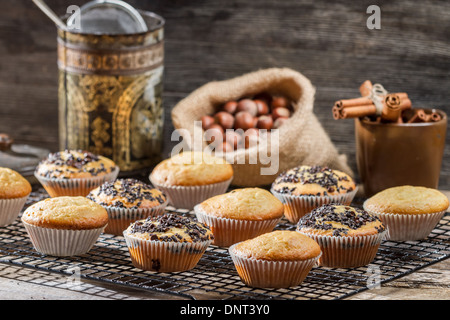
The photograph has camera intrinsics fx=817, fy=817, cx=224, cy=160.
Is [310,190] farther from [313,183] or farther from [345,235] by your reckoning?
[345,235]

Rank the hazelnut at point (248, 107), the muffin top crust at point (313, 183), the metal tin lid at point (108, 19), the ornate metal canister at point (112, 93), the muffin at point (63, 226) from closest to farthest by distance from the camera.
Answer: the muffin at point (63, 226) < the muffin top crust at point (313, 183) < the ornate metal canister at point (112, 93) < the metal tin lid at point (108, 19) < the hazelnut at point (248, 107)

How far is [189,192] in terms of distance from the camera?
3.06 meters

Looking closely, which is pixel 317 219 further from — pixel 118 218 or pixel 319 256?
pixel 118 218

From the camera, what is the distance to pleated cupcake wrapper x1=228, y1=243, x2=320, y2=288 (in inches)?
89.4

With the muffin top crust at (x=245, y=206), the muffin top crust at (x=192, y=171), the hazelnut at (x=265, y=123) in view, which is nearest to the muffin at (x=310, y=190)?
the muffin top crust at (x=245, y=206)

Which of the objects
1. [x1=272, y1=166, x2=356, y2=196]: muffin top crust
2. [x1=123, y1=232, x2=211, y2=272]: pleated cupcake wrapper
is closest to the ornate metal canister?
[x1=272, y1=166, x2=356, y2=196]: muffin top crust

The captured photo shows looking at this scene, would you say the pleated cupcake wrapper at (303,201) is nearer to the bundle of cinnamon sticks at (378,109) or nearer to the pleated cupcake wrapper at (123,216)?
the bundle of cinnamon sticks at (378,109)

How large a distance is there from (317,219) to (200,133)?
36.9 inches

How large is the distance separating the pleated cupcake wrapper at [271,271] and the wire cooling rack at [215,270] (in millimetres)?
23

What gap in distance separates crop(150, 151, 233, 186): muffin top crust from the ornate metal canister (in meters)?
0.29

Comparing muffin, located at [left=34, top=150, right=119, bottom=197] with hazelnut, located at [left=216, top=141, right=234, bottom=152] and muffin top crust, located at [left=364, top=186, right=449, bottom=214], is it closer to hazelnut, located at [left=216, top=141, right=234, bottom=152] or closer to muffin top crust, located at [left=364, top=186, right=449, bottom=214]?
hazelnut, located at [left=216, top=141, right=234, bottom=152]

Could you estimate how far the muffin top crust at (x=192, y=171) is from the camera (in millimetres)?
3051

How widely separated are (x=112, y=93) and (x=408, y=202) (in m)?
1.27

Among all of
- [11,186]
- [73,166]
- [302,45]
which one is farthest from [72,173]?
[302,45]
